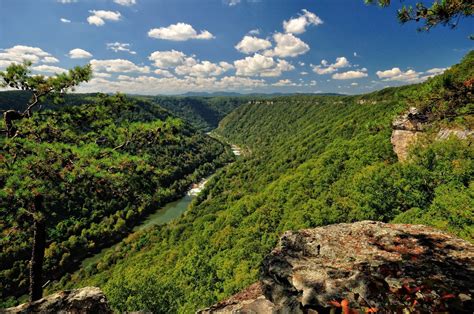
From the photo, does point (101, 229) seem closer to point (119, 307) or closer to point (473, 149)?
point (119, 307)

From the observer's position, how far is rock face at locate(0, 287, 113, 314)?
6605 mm

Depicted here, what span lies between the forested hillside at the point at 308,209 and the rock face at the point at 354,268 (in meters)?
4.06

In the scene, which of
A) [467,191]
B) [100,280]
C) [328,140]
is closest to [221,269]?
[100,280]

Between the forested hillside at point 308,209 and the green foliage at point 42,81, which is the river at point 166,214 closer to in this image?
the forested hillside at point 308,209

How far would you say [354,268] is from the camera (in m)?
7.47

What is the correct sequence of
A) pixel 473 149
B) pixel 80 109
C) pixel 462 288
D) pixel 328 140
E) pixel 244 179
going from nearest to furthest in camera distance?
pixel 462 288
pixel 80 109
pixel 473 149
pixel 328 140
pixel 244 179

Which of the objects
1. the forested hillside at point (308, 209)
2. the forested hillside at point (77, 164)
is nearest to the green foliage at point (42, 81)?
the forested hillside at point (77, 164)

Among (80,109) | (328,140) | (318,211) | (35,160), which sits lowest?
(318,211)

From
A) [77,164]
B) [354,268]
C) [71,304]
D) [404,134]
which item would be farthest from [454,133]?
[71,304]

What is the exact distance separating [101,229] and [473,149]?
9057cm

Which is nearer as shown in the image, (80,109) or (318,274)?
(318,274)

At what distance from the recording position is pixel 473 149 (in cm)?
2503

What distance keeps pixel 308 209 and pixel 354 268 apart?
43.2 m

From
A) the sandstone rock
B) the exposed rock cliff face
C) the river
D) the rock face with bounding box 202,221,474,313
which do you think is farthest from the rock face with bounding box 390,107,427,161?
the river
